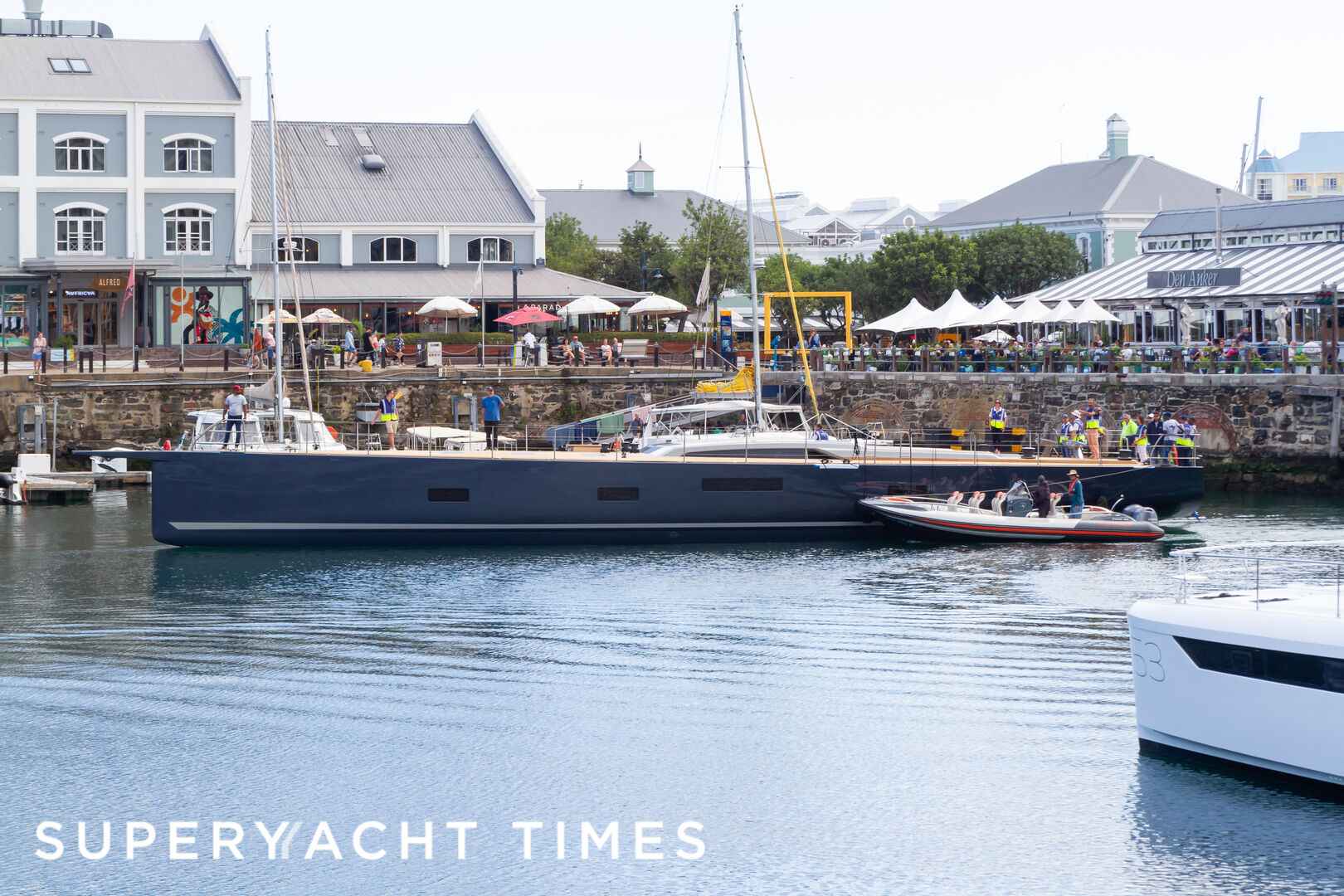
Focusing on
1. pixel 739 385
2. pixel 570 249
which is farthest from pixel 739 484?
pixel 570 249

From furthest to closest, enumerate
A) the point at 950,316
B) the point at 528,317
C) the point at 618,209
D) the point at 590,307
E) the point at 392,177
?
the point at 618,209 → the point at 392,177 → the point at 590,307 → the point at 528,317 → the point at 950,316

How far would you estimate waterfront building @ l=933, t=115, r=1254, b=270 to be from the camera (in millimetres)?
74875

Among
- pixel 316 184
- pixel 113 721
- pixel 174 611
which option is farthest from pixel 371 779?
pixel 316 184

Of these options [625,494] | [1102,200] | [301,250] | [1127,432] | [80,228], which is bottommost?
[625,494]

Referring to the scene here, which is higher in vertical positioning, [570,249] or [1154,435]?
[570,249]

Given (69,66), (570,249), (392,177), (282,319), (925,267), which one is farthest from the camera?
(570,249)

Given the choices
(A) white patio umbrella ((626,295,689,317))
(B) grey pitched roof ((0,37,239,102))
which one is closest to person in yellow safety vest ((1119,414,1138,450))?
(A) white patio umbrella ((626,295,689,317))

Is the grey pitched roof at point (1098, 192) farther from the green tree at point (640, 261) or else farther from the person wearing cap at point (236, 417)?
the person wearing cap at point (236, 417)

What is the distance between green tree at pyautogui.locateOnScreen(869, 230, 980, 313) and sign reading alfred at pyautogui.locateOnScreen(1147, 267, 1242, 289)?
54.3ft

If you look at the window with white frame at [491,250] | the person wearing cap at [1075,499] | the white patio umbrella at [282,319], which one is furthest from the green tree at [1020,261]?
the person wearing cap at [1075,499]

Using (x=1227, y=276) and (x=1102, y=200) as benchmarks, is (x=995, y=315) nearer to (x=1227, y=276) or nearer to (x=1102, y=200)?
(x=1227, y=276)

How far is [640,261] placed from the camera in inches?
2776

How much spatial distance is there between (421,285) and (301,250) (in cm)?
468

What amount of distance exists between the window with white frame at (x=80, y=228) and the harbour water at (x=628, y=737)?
2964 cm
